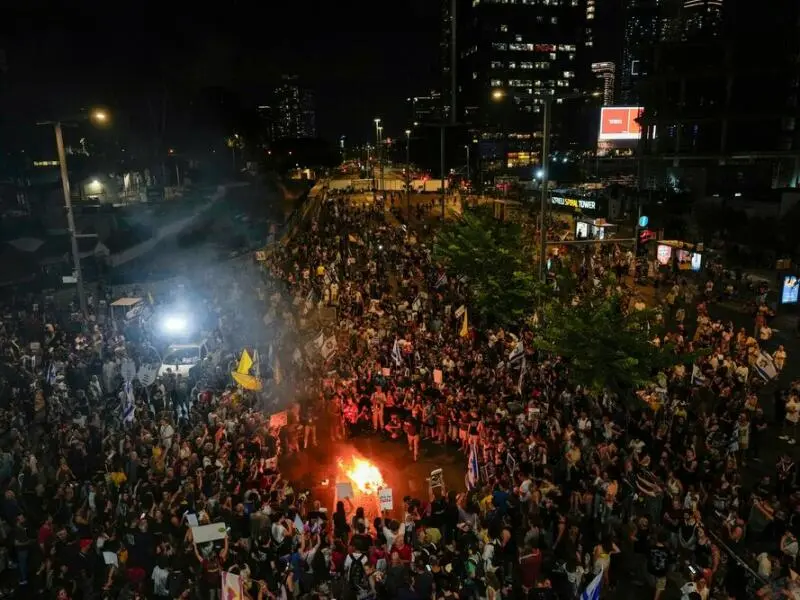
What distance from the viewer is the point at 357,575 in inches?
376

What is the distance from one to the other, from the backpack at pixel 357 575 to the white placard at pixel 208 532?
221cm

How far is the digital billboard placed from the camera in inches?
2589

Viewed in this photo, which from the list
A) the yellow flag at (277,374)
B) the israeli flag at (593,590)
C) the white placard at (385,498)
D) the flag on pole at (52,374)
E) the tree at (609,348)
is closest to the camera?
the israeli flag at (593,590)

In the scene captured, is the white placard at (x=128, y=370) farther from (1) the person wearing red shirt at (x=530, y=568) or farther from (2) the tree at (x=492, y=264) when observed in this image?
(1) the person wearing red shirt at (x=530, y=568)

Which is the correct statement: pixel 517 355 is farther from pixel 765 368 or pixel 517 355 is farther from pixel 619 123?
pixel 619 123

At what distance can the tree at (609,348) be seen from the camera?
15.2 metres

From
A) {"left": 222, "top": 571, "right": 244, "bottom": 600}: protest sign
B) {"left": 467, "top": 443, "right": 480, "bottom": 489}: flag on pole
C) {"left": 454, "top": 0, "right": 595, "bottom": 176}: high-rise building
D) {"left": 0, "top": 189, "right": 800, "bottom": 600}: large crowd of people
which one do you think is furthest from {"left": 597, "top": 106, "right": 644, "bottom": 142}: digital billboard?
{"left": 454, "top": 0, "right": 595, "bottom": 176}: high-rise building

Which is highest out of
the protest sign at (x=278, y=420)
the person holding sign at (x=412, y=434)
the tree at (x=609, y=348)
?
the tree at (x=609, y=348)

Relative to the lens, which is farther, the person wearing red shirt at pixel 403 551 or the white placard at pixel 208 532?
the white placard at pixel 208 532

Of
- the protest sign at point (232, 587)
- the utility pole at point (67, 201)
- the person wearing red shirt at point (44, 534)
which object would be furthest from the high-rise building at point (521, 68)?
the protest sign at point (232, 587)

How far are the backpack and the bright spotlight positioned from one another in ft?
50.6

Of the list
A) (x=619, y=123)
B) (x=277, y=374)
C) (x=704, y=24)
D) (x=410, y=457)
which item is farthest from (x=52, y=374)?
(x=704, y=24)

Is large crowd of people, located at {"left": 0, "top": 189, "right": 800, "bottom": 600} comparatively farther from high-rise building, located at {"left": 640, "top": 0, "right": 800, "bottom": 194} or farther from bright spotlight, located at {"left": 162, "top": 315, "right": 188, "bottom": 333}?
high-rise building, located at {"left": 640, "top": 0, "right": 800, "bottom": 194}

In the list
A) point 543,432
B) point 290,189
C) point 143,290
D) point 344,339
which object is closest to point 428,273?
point 344,339
